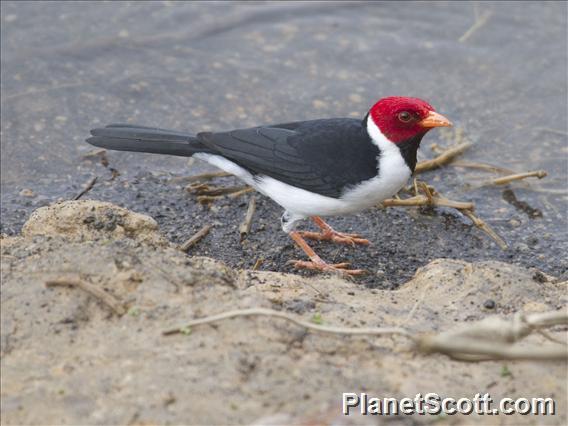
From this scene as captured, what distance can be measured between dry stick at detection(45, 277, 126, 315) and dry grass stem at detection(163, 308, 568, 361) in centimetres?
25

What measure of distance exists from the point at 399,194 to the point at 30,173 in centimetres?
269

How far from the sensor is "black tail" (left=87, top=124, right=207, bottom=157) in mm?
5152

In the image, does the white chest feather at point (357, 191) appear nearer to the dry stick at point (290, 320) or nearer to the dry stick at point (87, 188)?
the dry stick at point (87, 188)

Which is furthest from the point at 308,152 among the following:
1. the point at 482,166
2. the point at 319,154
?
the point at 482,166

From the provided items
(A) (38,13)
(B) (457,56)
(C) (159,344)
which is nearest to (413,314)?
(C) (159,344)

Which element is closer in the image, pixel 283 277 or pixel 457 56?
pixel 283 277

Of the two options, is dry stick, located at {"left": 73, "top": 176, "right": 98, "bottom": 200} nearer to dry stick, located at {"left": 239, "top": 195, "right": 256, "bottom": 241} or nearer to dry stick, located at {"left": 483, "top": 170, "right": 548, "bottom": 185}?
dry stick, located at {"left": 239, "top": 195, "right": 256, "bottom": 241}

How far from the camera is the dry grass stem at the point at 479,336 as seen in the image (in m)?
2.51

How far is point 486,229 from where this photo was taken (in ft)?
18.0

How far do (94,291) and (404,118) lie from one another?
7.48 ft

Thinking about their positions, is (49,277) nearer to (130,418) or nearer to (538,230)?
(130,418)

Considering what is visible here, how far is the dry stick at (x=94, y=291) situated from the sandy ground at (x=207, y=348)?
0.02 meters

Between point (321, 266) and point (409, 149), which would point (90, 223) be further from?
point (409, 149)

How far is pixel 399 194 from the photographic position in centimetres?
585
